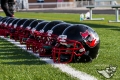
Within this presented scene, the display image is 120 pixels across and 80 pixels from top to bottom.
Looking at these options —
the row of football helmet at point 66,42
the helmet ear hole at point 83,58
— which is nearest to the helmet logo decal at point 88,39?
the row of football helmet at point 66,42

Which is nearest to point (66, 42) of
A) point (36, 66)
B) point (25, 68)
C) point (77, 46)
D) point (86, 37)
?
point (77, 46)

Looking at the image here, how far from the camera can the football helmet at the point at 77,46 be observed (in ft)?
20.6

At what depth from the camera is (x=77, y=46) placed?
632cm

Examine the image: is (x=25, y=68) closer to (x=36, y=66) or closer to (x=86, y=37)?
(x=36, y=66)

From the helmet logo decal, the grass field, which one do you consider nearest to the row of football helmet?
the helmet logo decal

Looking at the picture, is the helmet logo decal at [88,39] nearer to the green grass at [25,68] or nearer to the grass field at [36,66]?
the grass field at [36,66]

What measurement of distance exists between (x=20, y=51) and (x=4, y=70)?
2212 millimetres

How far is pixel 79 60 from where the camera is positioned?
21.0ft

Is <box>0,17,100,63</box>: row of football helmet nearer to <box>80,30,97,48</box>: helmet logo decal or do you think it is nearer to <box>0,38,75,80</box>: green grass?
<box>80,30,97,48</box>: helmet logo decal

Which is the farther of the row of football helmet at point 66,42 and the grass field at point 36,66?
the row of football helmet at point 66,42

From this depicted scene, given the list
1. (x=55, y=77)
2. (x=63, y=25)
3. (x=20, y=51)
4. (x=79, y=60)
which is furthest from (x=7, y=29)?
(x=55, y=77)

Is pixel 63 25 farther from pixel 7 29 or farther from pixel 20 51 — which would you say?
pixel 7 29

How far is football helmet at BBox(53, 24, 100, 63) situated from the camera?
6281 millimetres

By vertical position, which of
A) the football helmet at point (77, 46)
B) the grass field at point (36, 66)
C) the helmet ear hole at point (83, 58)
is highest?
the football helmet at point (77, 46)
